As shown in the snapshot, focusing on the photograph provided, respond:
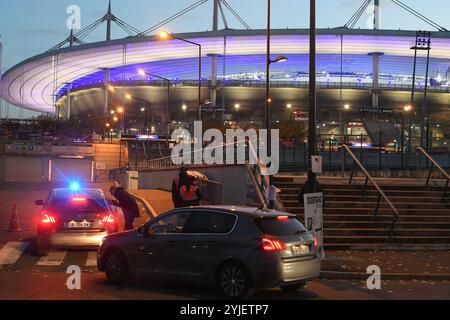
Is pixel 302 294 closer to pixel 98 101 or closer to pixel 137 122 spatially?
pixel 137 122

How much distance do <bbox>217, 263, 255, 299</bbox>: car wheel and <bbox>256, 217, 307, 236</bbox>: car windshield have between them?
0.72 metres

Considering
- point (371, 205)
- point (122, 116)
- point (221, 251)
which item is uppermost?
point (122, 116)

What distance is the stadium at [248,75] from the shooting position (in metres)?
80.4

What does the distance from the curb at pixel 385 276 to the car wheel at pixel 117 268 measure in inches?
159

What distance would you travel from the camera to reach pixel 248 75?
105000 mm

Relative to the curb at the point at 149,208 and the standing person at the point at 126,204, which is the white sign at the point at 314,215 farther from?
the curb at the point at 149,208

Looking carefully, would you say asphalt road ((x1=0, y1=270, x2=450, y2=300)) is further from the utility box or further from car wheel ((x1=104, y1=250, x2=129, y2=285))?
the utility box

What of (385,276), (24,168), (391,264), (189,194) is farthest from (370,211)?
(24,168)

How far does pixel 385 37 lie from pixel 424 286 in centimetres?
7038

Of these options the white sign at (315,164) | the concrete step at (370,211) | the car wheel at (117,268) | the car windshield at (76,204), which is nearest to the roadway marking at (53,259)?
the car windshield at (76,204)

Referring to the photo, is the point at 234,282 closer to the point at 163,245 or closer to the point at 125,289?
the point at 163,245

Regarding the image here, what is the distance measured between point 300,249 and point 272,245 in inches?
24.6

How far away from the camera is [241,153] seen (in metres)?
24.3
